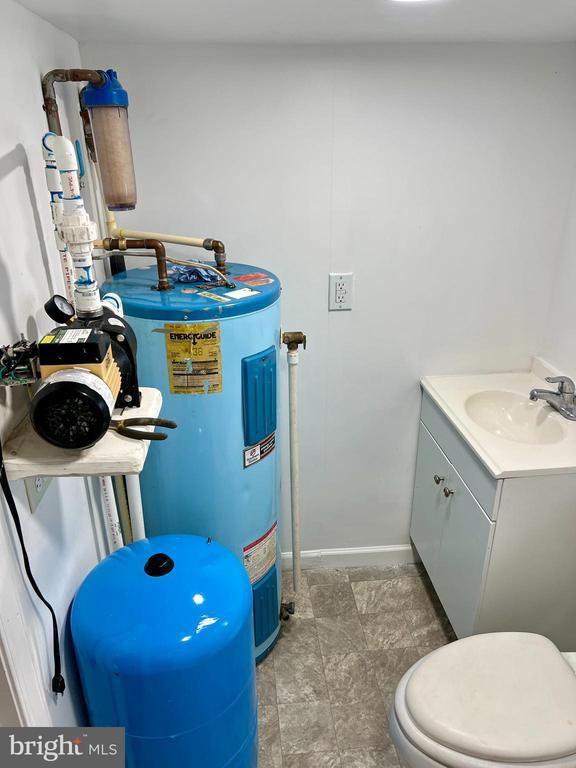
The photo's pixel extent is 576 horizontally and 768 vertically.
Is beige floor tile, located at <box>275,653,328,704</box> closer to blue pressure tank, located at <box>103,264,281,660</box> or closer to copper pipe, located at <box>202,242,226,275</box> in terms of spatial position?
blue pressure tank, located at <box>103,264,281,660</box>

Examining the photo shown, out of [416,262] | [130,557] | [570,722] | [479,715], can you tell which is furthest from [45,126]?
[570,722]

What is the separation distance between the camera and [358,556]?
2.24 metres

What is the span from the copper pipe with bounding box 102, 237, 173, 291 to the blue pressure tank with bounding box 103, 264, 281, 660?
0.10 feet

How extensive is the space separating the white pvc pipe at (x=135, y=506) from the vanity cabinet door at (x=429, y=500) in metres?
0.97

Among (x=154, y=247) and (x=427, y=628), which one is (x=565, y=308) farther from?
(x=154, y=247)

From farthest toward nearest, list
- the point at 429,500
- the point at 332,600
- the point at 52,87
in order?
the point at 332,600, the point at 429,500, the point at 52,87

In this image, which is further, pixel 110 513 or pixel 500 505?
pixel 500 505

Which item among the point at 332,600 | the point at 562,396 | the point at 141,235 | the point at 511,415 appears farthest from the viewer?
the point at 332,600

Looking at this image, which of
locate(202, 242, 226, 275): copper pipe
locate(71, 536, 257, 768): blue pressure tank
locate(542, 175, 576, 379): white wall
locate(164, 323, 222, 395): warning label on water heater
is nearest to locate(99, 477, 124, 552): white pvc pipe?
locate(71, 536, 257, 768): blue pressure tank

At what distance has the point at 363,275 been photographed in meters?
1.80

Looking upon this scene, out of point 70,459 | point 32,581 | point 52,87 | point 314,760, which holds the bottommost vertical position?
point 314,760

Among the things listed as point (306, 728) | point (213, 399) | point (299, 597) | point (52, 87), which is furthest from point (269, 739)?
point (52, 87)

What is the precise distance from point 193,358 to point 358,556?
1292 millimetres

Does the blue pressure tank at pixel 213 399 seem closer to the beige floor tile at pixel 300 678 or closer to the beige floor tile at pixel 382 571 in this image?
the beige floor tile at pixel 300 678
